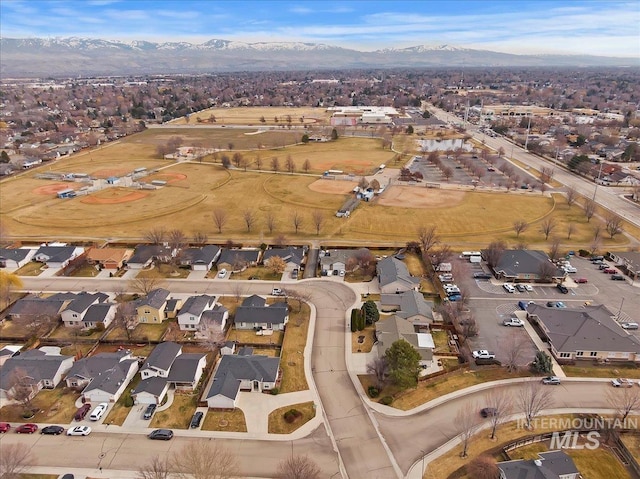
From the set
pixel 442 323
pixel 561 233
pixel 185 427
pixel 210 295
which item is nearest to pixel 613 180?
pixel 561 233

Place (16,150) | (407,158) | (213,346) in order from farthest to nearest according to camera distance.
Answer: (16,150) → (407,158) → (213,346)

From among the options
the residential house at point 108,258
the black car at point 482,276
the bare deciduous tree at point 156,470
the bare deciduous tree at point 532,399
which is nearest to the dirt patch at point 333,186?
the black car at point 482,276

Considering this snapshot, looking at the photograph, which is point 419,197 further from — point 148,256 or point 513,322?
point 148,256

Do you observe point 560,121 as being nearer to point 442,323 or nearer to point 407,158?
point 407,158

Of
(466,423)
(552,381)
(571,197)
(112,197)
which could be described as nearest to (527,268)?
(552,381)

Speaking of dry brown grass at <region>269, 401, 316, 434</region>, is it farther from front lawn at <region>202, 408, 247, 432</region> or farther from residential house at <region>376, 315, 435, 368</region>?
residential house at <region>376, 315, 435, 368</region>

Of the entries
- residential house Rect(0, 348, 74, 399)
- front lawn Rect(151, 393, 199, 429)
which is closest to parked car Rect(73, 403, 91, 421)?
residential house Rect(0, 348, 74, 399)
